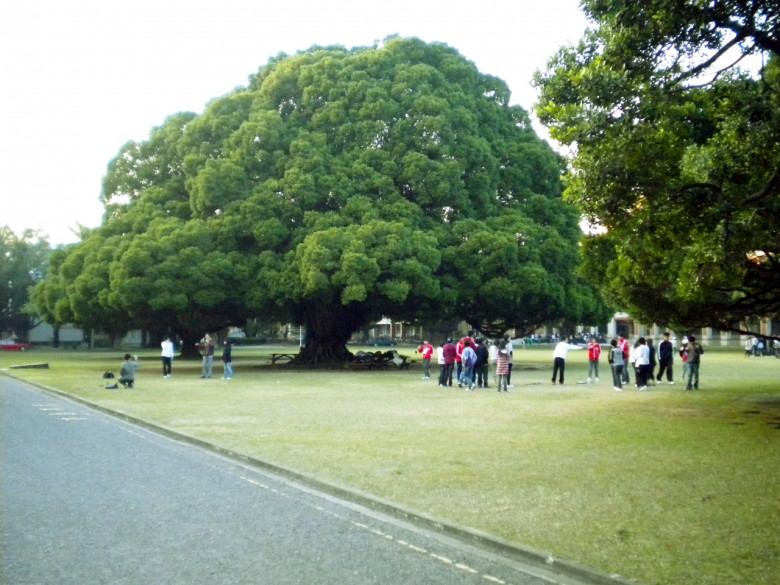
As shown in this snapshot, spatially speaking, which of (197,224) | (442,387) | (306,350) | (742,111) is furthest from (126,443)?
(306,350)

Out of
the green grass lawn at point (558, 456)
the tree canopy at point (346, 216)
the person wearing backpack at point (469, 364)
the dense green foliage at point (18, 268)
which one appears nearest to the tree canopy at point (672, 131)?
the green grass lawn at point (558, 456)

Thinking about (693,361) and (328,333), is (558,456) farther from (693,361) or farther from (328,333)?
(328,333)

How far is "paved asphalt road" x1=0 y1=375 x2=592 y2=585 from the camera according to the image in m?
6.62

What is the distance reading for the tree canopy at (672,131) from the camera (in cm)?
1086

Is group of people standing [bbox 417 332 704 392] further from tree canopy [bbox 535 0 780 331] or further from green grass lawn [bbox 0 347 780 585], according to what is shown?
tree canopy [bbox 535 0 780 331]

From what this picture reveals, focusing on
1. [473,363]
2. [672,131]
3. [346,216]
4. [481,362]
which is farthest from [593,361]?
[672,131]

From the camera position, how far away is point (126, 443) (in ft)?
48.0

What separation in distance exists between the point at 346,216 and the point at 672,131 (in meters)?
23.8

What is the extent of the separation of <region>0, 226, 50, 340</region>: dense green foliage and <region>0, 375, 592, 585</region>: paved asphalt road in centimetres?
7373

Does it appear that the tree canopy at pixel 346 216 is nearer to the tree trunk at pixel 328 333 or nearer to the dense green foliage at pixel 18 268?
the tree trunk at pixel 328 333

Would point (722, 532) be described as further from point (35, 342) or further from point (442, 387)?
point (35, 342)

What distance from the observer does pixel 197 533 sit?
793 cm

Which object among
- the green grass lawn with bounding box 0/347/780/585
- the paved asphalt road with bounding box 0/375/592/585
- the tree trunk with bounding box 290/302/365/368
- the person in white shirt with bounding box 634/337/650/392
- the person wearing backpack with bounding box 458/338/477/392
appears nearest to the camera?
the paved asphalt road with bounding box 0/375/592/585

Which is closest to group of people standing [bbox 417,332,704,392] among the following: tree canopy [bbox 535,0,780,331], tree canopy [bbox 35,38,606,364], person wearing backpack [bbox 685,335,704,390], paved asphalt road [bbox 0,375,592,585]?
person wearing backpack [bbox 685,335,704,390]
